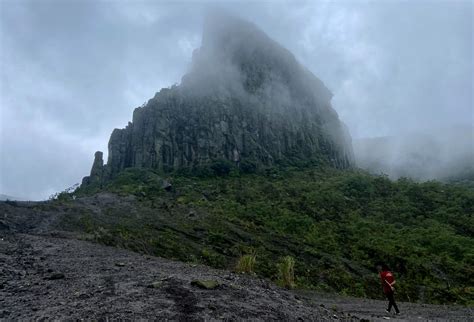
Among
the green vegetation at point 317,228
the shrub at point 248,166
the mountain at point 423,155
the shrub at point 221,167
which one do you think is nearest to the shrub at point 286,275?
the green vegetation at point 317,228

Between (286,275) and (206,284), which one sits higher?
(286,275)

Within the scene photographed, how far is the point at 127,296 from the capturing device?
974 cm

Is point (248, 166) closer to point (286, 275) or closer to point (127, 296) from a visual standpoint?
point (286, 275)

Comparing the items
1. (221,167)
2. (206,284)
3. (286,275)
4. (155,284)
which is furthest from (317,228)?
(221,167)

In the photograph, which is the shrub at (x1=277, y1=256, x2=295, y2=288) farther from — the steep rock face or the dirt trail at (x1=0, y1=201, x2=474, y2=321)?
the steep rock face

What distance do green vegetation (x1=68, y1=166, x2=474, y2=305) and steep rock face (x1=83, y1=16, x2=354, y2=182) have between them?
1379 centimetres

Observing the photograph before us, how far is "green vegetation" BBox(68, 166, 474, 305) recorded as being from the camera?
83.2ft

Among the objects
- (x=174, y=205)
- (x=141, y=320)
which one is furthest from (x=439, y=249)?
(x=141, y=320)

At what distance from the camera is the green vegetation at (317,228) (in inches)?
998

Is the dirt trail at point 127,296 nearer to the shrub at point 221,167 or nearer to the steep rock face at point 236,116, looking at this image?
the shrub at point 221,167

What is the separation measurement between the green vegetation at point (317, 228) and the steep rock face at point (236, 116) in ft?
45.3

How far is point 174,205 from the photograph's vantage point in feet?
141

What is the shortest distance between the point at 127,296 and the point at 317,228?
105ft

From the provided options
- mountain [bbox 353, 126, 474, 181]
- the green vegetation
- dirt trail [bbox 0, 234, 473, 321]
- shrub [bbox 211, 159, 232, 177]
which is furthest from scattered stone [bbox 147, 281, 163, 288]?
mountain [bbox 353, 126, 474, 181]
